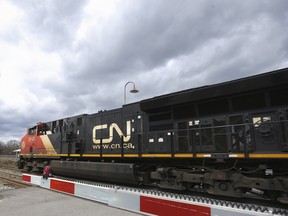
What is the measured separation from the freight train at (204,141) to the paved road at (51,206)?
2.83m

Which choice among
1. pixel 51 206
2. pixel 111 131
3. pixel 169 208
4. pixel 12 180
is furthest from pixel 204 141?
pixel 12 180

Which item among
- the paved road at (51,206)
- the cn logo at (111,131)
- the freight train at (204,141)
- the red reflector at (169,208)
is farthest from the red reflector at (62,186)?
the cn logo at (111,131)

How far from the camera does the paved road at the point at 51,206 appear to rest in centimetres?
549

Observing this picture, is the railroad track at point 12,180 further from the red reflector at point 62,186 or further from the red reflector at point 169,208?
the red reflector at point 169,208

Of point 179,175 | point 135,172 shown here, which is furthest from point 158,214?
point 135,172


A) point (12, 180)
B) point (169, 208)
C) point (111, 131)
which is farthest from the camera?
point (12, 180)

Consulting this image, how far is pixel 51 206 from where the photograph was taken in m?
6.11

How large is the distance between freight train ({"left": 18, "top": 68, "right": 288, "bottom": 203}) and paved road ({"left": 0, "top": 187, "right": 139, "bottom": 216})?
2833mm

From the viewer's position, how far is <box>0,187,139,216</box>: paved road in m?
5.49

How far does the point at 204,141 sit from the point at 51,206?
4.75 meters

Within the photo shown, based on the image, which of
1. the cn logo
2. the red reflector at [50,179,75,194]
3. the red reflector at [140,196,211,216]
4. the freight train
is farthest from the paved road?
the cn logo

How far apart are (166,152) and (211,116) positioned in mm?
2038

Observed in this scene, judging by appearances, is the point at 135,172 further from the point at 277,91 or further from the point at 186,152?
the point at 277,91

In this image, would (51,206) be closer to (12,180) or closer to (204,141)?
(204,141)
